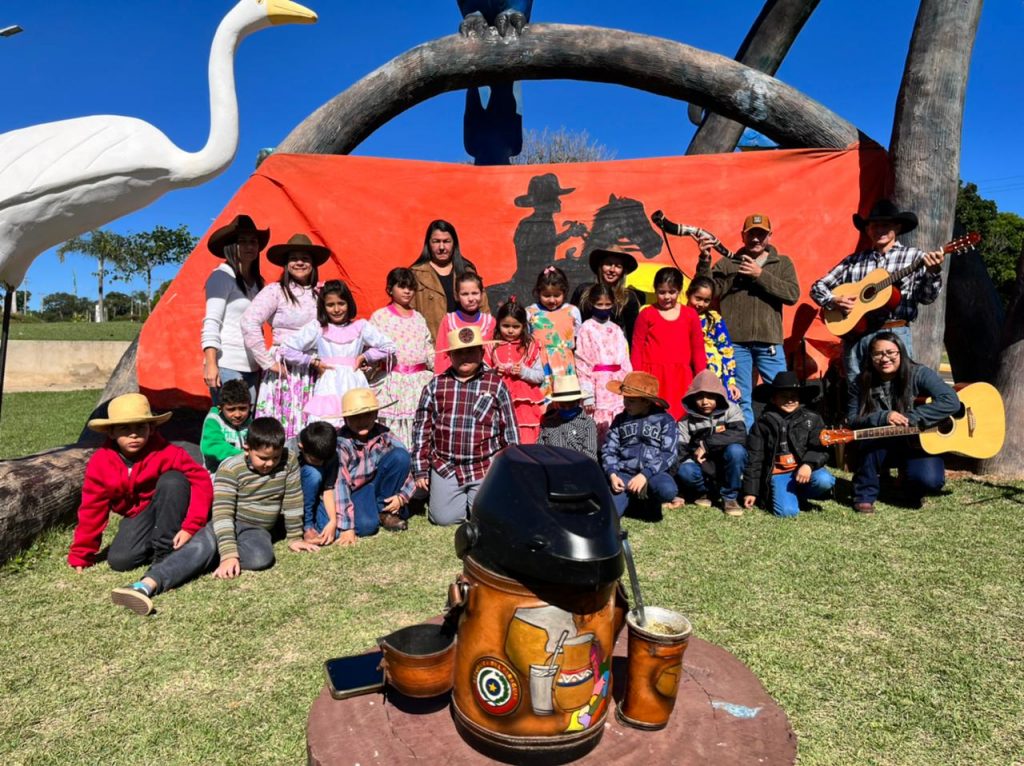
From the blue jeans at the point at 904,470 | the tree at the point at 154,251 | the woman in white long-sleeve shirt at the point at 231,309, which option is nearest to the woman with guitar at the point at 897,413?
the blue jeans at the point at 904,470

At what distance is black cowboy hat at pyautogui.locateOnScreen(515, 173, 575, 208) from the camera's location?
214 inches

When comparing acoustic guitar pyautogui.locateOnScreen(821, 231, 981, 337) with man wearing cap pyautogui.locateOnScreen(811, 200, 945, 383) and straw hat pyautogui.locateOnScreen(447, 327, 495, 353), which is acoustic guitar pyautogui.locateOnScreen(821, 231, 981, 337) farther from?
straw hat pyautogui.locateOnScreen(447, 327, 495, 353)

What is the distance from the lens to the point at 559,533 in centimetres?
123

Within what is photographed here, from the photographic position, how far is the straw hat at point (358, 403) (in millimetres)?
3604

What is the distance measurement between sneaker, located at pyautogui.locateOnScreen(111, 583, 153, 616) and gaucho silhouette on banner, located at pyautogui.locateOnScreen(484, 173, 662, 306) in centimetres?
340

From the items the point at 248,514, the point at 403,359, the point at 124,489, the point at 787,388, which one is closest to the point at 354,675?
the point at 248,514

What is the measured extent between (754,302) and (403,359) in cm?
246

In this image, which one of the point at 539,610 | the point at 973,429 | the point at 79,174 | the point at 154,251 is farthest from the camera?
the point at 154,251

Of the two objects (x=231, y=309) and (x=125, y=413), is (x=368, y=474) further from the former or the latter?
(x=231, y=309)

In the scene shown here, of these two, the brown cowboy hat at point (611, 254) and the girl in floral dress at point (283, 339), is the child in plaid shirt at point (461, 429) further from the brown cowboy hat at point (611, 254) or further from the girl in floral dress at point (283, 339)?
the brown cowboy hat at point (611, 254)

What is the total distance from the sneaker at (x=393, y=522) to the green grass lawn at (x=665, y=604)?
105 millimetres

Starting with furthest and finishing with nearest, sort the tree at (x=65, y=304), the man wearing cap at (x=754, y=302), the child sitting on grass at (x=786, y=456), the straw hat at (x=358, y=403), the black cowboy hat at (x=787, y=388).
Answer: the tree at (x=65, y=304)
the man wearing cap at (x=754, y=302)
the black cowboy hat at (x=787, y=388)
the child sitting on grass at (x=786, y=456)
the straw hat at (x=358, y=403)

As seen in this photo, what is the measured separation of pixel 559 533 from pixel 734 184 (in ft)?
15.9

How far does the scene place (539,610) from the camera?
1.26 metres
